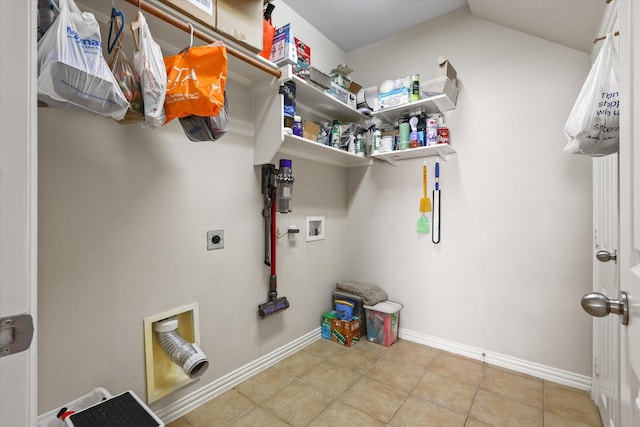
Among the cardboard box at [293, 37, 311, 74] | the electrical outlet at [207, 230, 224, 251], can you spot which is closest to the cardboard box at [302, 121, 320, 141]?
the cardboard box at [293, 37, 311, 74]

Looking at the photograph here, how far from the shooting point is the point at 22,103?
1.56 ft

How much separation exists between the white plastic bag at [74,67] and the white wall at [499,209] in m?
2.14

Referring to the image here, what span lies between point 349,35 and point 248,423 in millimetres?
3027

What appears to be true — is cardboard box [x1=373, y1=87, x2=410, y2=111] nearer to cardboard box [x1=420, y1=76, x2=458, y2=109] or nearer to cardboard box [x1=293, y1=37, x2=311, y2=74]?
cardboard box [x1=420, y1=76, x2=458, y2=109]

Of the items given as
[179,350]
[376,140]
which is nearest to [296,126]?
[376,140]

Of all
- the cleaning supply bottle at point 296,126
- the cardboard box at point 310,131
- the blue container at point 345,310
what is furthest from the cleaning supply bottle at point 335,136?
the blue container at point 345,310

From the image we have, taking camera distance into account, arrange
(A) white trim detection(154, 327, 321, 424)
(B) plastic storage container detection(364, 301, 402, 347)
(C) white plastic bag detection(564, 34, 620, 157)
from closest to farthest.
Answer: (C) white plastic bag detection(564, 34, 620, 157), (A) white trim detection(154, 327, 321, 424), (B) plastic storage container detection(364, 301, 402, 347)

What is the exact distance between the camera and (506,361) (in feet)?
6.72

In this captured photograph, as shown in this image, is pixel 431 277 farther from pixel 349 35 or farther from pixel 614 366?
pixel 349 35

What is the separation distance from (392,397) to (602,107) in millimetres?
1732

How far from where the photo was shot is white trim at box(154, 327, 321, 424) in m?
1.53

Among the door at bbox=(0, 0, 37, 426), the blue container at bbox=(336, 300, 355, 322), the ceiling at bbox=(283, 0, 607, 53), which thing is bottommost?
the blue container at bbox=(336, 300, 355, 322)

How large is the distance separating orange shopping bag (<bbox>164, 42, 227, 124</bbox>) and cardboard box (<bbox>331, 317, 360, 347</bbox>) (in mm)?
1914

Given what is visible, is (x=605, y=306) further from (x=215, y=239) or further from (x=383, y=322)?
(x=383, y=322)
